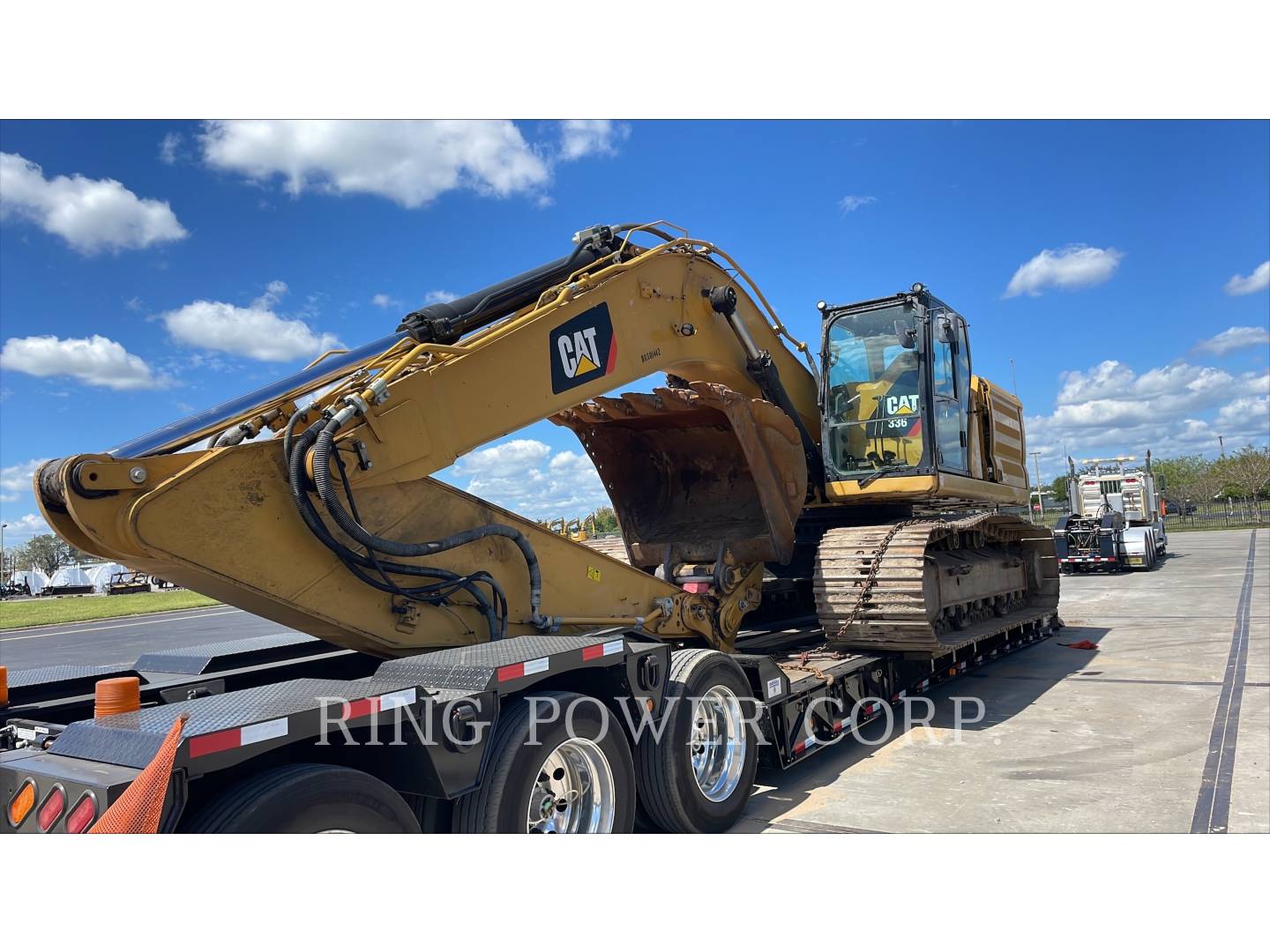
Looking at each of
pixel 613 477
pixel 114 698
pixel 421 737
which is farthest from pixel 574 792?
pixel 613 477

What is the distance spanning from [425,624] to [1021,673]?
26.2 feet

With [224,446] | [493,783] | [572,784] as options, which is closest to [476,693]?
[493,783]

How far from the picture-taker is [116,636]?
1950 centimetres

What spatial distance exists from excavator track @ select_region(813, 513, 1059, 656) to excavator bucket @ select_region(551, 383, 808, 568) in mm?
517

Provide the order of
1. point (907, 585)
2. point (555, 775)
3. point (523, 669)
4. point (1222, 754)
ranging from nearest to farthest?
point (523, 669), point (555, 775), point (1222, 754), point (907, 585)

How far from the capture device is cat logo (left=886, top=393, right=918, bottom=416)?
28.2ft

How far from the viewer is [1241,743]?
7012 millimetres

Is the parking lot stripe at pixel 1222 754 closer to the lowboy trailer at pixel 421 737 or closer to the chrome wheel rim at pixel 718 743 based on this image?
the lowboy trailer at pixel 421 737

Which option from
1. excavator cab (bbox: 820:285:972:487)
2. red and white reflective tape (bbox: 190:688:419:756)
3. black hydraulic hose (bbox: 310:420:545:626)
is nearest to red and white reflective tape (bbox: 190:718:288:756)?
red and white reflective tape (bbox: 190:688:419:756)

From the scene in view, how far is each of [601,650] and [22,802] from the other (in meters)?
2.48

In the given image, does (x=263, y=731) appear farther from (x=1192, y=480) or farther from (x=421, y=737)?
(x=1192, y=480)

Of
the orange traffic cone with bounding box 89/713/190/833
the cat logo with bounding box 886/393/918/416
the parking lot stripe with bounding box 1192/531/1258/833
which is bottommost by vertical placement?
the parking lot stripe with bounding box 1192/531/1258/833

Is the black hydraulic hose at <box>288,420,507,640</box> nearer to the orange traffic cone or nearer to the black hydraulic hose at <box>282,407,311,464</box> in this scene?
the black hydraulic hose at <box>282,407,311,464</box>

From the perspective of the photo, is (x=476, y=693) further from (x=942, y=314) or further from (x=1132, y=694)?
(x=1132, y=694)
